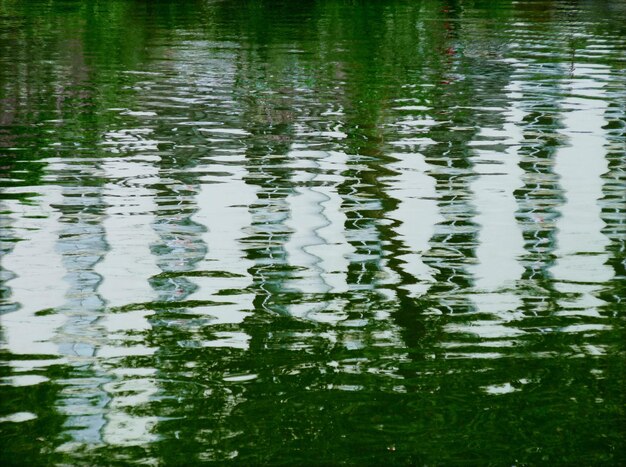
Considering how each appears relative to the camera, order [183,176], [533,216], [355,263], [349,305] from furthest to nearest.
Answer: [183,176], [533,216], [355,263], [349,305]

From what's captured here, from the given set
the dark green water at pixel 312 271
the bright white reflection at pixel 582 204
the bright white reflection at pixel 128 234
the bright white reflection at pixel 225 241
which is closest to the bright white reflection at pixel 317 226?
the dark green water at pixel 312 271

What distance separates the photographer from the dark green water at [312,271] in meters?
4.92

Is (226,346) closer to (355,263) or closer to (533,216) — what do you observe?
(355,263)

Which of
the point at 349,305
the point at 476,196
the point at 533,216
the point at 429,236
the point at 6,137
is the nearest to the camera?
the point at 349,305

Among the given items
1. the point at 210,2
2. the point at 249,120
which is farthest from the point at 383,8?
the point at 249,120

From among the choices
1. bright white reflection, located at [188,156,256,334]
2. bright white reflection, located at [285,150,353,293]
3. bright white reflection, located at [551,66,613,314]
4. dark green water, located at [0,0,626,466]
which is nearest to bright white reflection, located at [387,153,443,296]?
dark green water, located at [0,0,626,466]

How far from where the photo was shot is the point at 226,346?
5898 millimetres

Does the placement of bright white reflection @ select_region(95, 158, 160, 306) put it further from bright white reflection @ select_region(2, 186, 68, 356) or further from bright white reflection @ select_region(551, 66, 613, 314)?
bright white reflection @ select_region(551, 66, 613, 314)

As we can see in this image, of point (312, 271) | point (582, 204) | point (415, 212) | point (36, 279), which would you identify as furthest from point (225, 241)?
point (582, 204)

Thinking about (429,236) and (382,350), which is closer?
(382,350)

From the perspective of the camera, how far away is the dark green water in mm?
4918

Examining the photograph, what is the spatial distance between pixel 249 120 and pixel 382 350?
278 inches

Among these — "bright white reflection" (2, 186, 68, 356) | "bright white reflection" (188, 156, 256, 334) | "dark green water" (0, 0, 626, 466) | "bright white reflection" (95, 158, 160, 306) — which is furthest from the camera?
"bright white reflection" (95, 158, 160, 306)

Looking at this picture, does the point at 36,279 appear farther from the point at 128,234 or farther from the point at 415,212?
the point at 415,212
